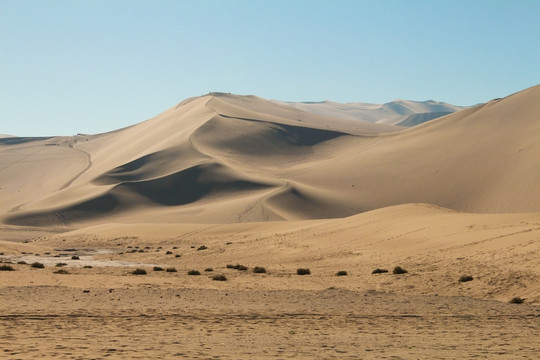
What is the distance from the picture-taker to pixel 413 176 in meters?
72.1

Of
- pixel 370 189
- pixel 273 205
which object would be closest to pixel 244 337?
pixel 273 205

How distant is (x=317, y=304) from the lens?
48.3ft

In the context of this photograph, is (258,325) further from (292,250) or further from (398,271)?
(292,250)

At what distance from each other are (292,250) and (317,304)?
15.3 meters

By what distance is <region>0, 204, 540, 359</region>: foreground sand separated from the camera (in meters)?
9.90

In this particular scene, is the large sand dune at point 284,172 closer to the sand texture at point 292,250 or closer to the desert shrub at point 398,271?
the sand texture at point 292,250

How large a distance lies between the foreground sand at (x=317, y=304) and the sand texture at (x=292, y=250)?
0.06 m

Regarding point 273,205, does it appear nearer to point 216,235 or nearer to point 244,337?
point 216,235

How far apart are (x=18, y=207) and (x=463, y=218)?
6460cm

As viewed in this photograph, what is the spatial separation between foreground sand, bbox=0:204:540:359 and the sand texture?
59 millimetres

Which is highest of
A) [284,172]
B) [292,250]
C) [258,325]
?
[284,172]

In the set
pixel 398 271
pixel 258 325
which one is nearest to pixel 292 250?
pixel 398 271

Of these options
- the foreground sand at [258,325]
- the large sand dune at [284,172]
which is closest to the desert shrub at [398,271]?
the foreground sand at [258,325]

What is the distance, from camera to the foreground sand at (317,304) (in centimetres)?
990
